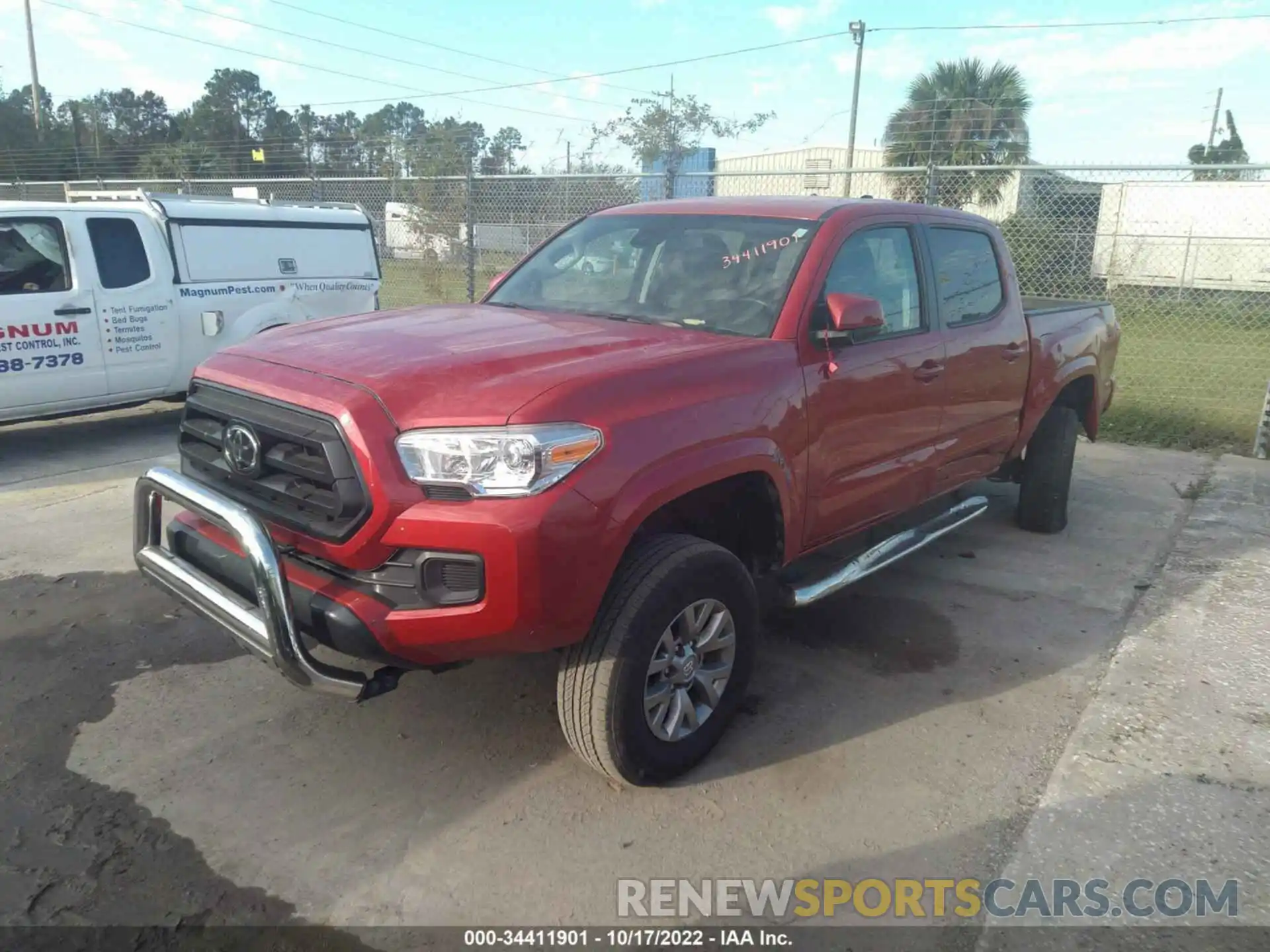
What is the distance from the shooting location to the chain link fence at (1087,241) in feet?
30.9

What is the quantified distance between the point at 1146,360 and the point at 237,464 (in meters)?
12.4

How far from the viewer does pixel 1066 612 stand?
4.67 m

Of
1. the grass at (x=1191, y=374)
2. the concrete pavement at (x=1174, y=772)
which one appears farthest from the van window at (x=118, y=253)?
the grass at (x=1191, y=374)

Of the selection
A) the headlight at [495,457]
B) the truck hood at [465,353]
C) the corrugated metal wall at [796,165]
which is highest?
the corrugated metal wall at [796,165]

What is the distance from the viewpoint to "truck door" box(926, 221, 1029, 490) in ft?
14.6

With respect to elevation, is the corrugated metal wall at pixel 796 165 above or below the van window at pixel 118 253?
above

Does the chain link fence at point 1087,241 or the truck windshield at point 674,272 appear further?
the chain link fence at point 1087,241

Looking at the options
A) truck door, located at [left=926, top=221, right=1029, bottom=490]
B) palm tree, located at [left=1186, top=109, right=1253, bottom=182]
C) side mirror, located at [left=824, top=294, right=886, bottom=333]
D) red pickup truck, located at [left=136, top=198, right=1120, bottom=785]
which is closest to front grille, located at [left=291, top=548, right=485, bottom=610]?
red pickup truck, located at [left=136, top=198, right=1120, bottom=785]

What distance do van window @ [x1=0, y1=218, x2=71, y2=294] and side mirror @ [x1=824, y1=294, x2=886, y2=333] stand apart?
6.13 m

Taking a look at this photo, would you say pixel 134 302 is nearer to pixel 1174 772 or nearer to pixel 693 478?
pixel 693 478

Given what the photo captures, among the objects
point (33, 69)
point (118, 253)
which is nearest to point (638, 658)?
point (118, 253)

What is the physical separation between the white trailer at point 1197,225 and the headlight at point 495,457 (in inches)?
649

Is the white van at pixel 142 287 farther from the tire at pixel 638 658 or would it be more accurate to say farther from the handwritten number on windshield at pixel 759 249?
the tire at pixel 638 658

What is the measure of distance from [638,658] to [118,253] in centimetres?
639
